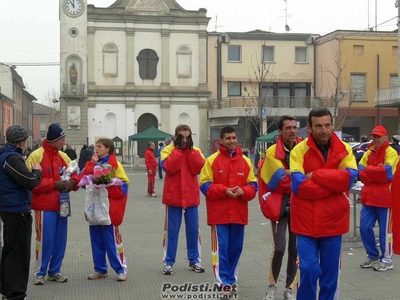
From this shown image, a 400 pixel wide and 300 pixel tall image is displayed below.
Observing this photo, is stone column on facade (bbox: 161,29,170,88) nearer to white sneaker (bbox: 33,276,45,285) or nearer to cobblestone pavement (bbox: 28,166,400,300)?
cobblestone pavement (bbox: 28,166,400,300)

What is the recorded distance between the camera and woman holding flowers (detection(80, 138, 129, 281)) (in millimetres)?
8086

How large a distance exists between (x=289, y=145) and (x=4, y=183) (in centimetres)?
322

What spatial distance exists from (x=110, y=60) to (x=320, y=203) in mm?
45019

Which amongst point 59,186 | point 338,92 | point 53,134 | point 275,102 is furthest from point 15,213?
point 338,92

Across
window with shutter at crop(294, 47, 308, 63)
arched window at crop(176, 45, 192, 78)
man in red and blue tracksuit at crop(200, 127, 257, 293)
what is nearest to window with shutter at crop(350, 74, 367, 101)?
window with shutter at crop(294, 47, 308, 63)

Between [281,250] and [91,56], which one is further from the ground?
[91,56]

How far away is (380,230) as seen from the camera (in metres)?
8.93

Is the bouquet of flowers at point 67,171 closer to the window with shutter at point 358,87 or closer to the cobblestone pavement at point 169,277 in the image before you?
the cobblestone pavement at point 169,277

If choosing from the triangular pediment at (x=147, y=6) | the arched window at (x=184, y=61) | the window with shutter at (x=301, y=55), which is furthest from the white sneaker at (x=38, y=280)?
the window with shutter at (x=301, y=55)

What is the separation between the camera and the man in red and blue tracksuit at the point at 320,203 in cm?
556

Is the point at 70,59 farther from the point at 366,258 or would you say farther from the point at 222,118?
the point at 366,258

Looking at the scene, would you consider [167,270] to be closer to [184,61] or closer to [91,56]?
[91,56]

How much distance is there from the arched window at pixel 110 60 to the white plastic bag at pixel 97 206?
42.1m

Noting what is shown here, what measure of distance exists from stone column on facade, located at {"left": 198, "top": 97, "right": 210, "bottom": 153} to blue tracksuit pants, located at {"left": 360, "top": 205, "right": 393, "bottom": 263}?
41.1 meters
